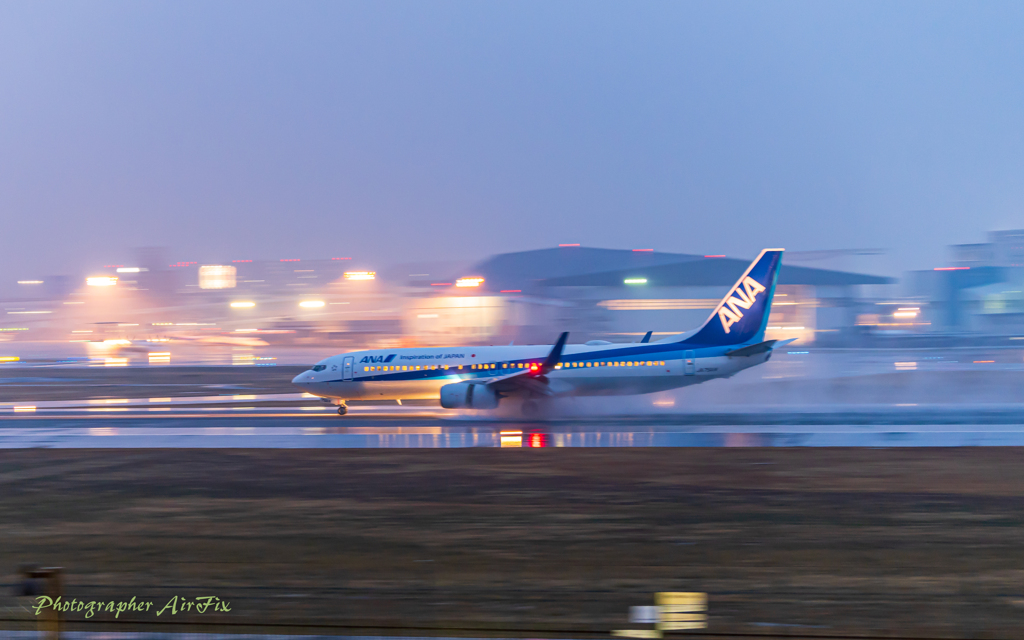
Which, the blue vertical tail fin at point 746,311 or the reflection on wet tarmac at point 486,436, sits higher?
the blue vertical tail fin at point 746,311

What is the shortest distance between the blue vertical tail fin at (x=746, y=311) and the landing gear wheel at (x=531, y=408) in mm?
6376

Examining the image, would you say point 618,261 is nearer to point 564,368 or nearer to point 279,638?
point 564,368

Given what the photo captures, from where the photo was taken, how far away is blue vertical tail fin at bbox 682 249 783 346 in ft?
92.7

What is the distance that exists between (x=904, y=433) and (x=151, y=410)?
28.1 meters

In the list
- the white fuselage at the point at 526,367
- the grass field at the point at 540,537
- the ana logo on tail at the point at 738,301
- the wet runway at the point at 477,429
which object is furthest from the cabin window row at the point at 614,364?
the grass field at the point at 540,537

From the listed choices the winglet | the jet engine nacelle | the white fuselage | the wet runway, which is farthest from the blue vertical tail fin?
the jet engine nacelle

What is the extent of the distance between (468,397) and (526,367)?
267 centimetres

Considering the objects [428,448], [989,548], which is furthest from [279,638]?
[428,448]

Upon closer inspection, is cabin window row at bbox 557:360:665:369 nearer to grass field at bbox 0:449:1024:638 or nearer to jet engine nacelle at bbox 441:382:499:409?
jet engine nacelle at bbox 441:382:499:409
